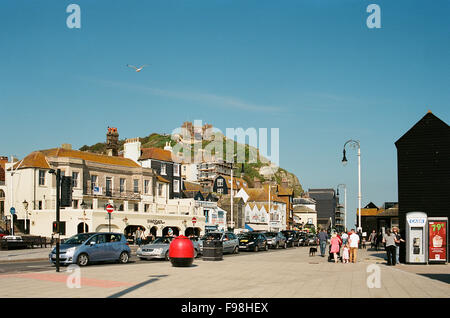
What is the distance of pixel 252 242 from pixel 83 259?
20606mm

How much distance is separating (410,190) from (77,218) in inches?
1322

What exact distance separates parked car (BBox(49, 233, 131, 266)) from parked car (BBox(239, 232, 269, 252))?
17183 mm

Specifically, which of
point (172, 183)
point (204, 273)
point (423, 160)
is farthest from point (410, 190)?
point (172, 183)

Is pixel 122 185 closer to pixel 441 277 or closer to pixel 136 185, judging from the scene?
pixel 136 185

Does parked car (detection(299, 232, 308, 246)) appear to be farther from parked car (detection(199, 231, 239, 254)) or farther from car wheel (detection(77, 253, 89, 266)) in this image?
car wheel (detection(77, 253, 89, 266))

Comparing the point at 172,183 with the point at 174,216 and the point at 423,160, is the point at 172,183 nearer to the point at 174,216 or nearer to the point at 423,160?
the point at 174,216

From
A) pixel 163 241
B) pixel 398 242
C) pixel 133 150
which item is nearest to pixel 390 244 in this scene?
pixel 398 242

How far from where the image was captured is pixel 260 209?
9312 cm

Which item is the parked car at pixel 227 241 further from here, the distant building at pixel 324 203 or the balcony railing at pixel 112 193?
the distant building at pixel 324 203

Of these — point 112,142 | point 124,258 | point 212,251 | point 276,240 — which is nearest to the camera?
point 124,258

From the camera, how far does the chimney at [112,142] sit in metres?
74.5

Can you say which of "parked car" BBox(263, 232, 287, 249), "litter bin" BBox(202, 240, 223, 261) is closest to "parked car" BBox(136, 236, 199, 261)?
"litter bin" BBox(202, 240, 223, 261)

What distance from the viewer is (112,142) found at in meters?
75.9

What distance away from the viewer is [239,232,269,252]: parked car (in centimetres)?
4294
